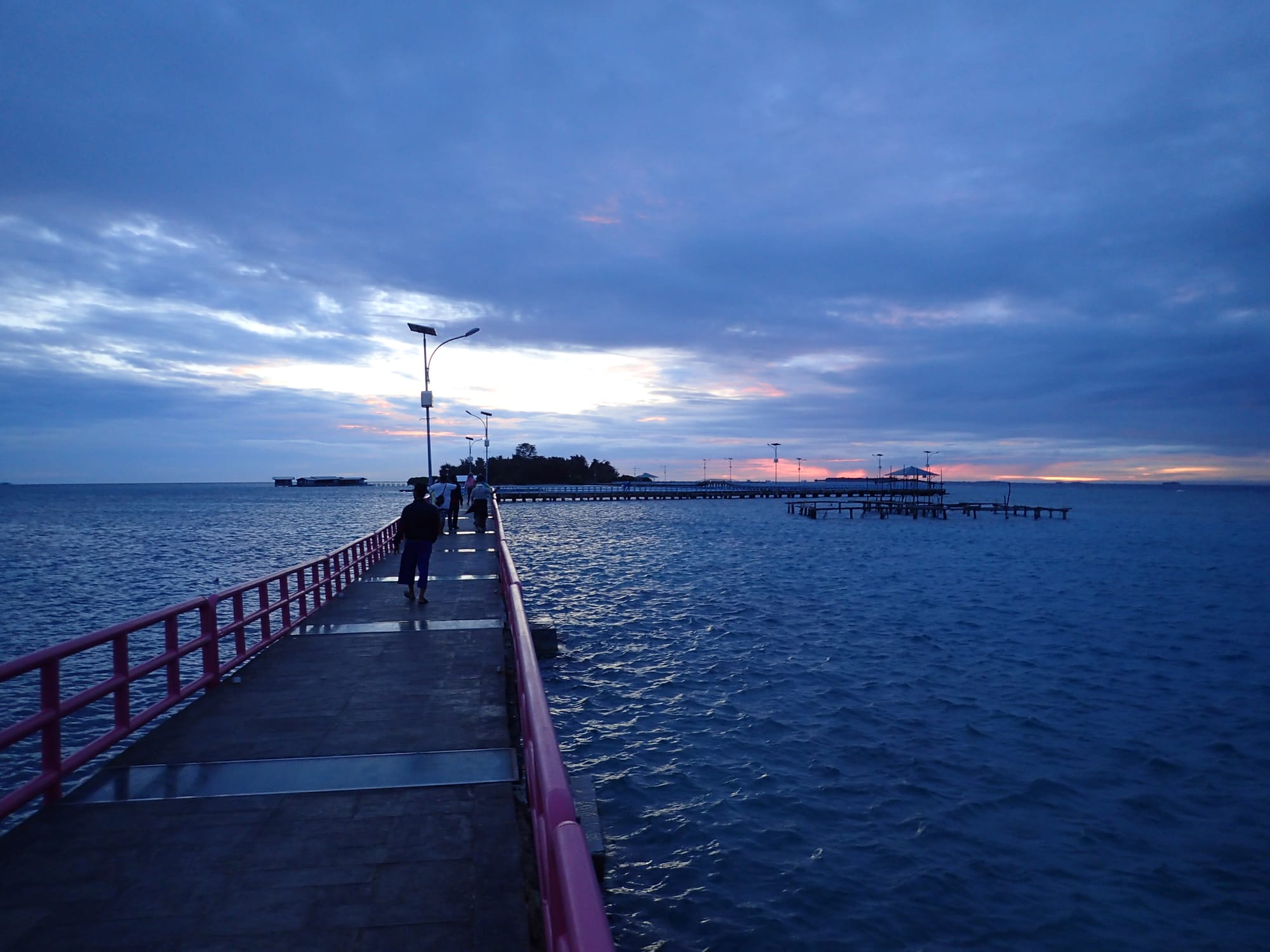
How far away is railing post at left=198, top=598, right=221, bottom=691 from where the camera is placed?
8078mm

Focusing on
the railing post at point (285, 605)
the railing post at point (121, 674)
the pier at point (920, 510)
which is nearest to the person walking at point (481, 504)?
the railing post at point (285, 605)

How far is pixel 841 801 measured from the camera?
946 centimetres

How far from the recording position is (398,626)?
11.8 m

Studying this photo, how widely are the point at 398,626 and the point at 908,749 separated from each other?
797cm

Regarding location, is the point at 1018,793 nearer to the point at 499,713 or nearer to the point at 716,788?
the point at 716,788

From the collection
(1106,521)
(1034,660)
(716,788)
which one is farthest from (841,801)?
(1106,521)

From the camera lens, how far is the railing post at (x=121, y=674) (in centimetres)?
616

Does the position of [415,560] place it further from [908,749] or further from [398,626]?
[908,749]

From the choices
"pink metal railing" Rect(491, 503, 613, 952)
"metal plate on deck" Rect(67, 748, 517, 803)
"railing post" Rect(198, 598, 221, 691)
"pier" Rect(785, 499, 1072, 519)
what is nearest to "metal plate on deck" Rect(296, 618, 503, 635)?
"railing post" Rect(198, 598, 221, 691)

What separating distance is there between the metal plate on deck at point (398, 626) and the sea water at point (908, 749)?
2.03 meters

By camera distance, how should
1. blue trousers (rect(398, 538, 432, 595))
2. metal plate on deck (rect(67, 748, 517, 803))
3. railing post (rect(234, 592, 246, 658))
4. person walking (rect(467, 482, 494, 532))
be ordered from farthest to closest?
1. person walking (rect(467, 482, 494, 532))
2. blue trousers (rect(398, 538, 432, 595))
3. railing post (rect(234, 592, 246, 658))
4. metal plate on deck (rect(67, 748, 517, 803))

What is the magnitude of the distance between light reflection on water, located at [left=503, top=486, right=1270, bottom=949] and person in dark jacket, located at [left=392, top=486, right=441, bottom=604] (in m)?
3.39

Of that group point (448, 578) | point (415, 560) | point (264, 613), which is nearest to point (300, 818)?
point (264, 613)

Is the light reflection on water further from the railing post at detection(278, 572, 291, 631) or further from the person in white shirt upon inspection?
A: the person in white shirt
